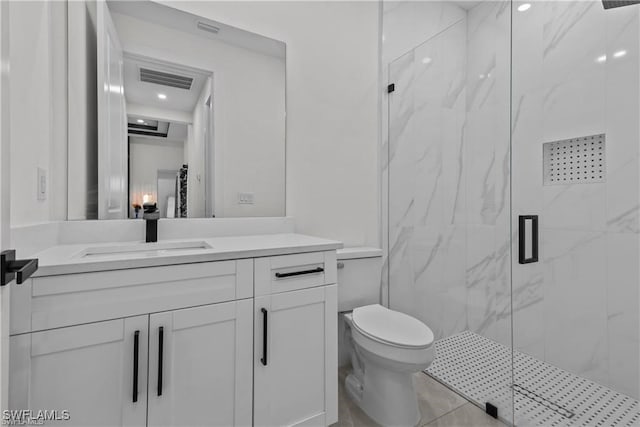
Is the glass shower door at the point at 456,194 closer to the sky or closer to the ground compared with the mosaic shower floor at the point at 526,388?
closer to the sky

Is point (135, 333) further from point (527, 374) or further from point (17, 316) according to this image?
point (527, 374)

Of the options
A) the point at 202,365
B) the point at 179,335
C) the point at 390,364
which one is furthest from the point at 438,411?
the point at 179,335

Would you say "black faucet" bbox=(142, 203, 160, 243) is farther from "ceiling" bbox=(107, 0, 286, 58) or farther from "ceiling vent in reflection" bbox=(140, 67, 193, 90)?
"ceiling" bbox=(107, 0, 286, 58)

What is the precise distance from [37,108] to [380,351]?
165 centimetres

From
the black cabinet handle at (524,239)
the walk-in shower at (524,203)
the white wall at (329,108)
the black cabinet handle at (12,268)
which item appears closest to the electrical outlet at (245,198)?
the white wall at (329,108)

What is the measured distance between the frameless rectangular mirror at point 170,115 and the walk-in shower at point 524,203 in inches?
37.3

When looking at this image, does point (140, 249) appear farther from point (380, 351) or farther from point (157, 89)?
point (380, 351)

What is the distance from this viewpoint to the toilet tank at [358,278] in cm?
176

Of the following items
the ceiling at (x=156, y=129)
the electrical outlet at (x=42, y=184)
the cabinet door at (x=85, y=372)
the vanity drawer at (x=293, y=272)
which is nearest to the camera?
the cabinet door at (x=85, y=372)

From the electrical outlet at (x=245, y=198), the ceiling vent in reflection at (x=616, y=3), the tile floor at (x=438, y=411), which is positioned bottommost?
the tile floor at (x=438, y=411)

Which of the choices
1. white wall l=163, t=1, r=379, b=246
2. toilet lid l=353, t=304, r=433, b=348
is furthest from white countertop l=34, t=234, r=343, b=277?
white wall l=163, t=1, r=379, b=246

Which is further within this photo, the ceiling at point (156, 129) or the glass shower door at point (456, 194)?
the glass shower door at point (456, 194)

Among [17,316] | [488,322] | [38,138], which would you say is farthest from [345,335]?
[38,138]

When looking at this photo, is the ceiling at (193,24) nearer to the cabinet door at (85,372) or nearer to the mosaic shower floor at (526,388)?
the cabinet door at (85,372)
